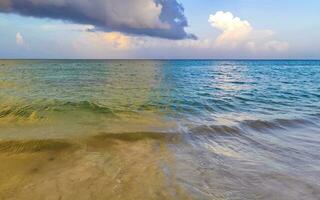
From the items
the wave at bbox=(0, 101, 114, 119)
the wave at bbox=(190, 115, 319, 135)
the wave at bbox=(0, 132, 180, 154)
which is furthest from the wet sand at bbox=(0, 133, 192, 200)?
the wave at bbox=(0, 101, 114, 119)

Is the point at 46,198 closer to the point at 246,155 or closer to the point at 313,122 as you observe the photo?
the point at 246,155

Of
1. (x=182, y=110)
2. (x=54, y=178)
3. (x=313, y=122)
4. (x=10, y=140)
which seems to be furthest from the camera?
(x=182, y=110)

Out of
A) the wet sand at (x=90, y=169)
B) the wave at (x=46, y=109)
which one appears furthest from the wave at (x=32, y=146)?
the wave at (x=46, y=109)

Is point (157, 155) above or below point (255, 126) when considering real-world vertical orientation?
above

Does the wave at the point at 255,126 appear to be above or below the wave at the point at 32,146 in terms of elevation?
below

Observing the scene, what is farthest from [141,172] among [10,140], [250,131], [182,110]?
[182,110]

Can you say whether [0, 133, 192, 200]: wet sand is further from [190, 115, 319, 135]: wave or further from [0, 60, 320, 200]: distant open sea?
[190, 115, 319, 135]: wave

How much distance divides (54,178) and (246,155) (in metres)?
4.64

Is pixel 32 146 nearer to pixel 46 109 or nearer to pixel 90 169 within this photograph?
pixel 90 169

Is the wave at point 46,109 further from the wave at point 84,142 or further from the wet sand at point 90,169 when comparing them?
the wet sand at point 90,169

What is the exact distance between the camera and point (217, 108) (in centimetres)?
1591

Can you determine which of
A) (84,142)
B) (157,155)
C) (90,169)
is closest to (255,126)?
(157,155)

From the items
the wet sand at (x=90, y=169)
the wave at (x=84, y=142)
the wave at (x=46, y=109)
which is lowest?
the wave at (x=46, y=109)

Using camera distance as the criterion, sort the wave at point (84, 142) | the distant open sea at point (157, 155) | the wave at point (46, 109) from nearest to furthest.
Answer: the distant open sea at point (157, 155) < the wave at point (84, 142) < the wave at point (46, 109)
